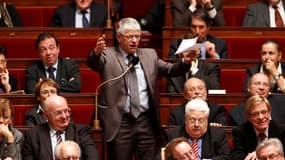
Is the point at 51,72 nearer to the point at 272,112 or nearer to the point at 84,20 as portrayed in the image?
the point at 84,20

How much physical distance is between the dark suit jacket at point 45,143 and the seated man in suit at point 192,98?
0.44m

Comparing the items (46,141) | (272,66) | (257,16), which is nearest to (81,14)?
(257,16)

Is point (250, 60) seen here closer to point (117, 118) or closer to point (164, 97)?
point (164, 97)

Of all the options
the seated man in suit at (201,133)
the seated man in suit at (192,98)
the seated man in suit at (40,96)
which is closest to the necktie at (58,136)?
the seated man in suit at (40,96)

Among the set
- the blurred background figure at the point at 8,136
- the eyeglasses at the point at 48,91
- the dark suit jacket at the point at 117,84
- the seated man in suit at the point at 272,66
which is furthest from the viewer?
the seated man in suit at the point at 272,66

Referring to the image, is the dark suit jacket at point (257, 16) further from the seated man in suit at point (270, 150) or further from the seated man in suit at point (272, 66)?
the seated man in suit at point (270, 150)

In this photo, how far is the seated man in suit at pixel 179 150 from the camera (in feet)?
12.0

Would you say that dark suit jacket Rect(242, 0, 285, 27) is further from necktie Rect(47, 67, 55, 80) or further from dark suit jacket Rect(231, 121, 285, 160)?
dark suit jacket Rect(231, 121, 285, 160)

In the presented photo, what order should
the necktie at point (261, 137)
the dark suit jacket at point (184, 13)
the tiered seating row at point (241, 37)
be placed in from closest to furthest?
the necktie at point (261, 137) < the tiered seating row at point (241, 37) < the dark suit jacket at point (184, 13)

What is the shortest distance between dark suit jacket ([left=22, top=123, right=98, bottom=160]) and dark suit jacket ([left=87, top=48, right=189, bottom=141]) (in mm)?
173

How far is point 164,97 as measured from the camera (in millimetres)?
4480

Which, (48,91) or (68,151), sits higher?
(48,91)

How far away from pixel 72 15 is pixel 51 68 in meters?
0.73

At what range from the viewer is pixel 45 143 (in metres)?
3.96
